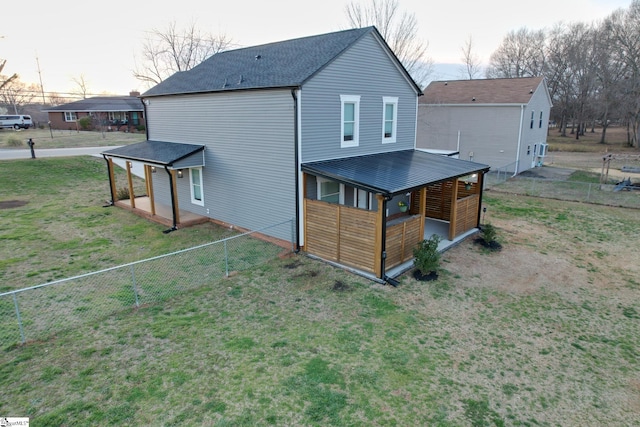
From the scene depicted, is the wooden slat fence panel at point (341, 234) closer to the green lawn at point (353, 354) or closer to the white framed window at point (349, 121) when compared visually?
the green lawn at point (353, 354)

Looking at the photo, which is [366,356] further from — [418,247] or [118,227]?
[118,227]

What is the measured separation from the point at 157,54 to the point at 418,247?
39.8 meters

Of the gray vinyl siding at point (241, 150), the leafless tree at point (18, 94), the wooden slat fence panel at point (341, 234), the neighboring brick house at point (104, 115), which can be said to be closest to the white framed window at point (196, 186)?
the gray vinyl siding at point (241, 150)

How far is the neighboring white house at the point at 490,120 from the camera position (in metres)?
26.2

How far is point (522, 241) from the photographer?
44.4 feet

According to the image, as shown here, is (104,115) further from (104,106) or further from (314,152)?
(314,152)

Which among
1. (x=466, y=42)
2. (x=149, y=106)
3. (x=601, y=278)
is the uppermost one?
(x=466, y=42)

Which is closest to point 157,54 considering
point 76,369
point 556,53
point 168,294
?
point 168,294

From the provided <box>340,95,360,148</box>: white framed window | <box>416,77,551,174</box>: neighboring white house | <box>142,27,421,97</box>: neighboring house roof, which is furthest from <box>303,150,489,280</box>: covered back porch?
<box>416,77,551,174</box>: neighboring white house

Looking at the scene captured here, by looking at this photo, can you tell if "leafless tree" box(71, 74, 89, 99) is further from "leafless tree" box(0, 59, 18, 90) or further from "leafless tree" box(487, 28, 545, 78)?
"leafless tree" box(487, 28, 545, 78)

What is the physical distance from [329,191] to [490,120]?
19509 mm

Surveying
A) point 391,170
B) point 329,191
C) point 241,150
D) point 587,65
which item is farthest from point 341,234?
point 587,65

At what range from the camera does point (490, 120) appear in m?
27.1

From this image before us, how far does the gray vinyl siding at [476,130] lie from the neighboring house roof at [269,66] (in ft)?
45.4
